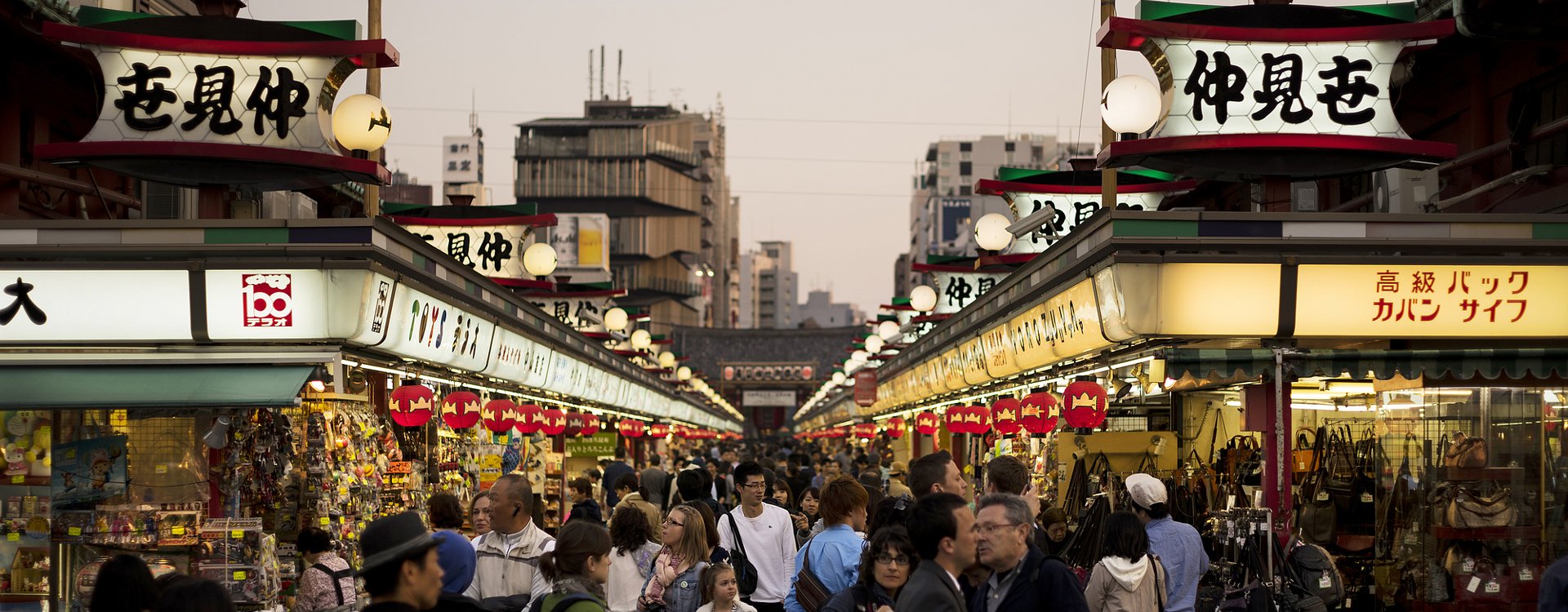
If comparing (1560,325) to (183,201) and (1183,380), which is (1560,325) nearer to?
(1183,380)

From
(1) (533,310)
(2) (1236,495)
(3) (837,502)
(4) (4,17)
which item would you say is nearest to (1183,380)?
(2) (1236,495)

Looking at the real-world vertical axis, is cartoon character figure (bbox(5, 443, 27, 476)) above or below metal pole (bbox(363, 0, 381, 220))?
below

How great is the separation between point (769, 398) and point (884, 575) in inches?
3484

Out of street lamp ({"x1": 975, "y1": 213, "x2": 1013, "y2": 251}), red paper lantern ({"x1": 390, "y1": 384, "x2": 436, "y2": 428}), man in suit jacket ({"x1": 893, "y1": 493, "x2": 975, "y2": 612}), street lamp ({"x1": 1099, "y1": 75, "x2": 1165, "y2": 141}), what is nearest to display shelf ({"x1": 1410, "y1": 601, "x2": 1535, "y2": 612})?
street lamp ({"x1": 1099, "y1": 75, "x2": 1165, "y2": 141})

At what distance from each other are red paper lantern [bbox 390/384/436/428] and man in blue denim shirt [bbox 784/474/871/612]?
206 inches

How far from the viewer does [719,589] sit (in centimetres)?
696

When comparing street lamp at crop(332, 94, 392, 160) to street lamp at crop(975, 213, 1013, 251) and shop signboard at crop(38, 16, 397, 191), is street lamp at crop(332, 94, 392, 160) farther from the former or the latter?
street lamp at crop(975, 213, 1013, 251)

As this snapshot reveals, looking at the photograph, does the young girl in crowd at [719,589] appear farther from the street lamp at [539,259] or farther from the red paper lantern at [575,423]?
the red paper lantern at [575,423]

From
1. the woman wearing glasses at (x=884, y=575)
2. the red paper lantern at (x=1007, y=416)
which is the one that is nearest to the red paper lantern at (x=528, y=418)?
the red paper lantern at (x=1007, y=416)

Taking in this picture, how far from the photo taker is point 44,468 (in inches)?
384

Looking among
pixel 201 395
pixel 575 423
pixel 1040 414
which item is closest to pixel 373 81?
pixel 201 395

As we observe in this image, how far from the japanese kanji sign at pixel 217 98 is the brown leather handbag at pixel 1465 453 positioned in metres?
9.43

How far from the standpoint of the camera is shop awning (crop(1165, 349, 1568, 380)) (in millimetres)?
9352

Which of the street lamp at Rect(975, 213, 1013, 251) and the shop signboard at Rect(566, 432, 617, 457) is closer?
the street lamp at Rect(975, 213, 1013, 251)
